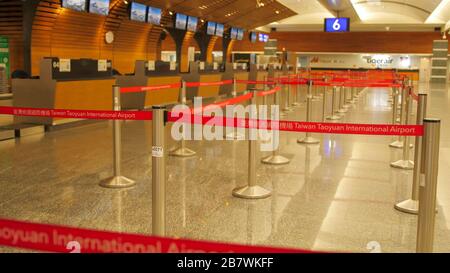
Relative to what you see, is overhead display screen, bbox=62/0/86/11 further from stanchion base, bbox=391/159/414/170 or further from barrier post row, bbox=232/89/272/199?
stanchion base, bbox=391/159/414/170

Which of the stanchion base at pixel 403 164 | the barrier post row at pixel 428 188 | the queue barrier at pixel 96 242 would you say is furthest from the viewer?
the stanchion base at pixel 403 164

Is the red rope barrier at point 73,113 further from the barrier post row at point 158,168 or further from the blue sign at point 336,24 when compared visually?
the blue sign at point 336,24

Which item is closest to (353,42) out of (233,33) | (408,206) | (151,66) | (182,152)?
(233,33)

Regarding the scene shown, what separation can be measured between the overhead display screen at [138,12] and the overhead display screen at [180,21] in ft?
11.1

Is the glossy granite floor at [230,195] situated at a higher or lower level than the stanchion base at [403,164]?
lower

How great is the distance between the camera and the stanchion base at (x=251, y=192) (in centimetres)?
481

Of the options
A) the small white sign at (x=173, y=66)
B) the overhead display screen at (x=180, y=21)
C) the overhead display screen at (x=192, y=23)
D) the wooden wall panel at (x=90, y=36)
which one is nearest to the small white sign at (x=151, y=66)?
the small white sign at (x=173, y=66)

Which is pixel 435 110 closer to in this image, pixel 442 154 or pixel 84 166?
pixel 442 154

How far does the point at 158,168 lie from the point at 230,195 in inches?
Result: 72.6

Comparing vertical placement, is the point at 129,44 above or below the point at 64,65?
above

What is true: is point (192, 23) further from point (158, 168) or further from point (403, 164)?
point (158, 168)

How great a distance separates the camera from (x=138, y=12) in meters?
Answer: 16.3

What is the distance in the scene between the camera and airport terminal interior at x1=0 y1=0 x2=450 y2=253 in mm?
3275

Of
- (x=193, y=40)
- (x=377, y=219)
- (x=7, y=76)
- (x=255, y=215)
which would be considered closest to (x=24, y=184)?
(x=255, y=215)
